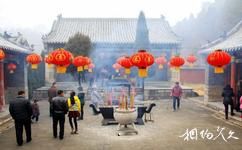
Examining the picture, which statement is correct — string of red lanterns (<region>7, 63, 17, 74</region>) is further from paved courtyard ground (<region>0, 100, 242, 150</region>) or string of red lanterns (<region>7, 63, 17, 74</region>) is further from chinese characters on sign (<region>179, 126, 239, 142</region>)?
chinese characters on sign (<region>179, 126, 239, 142</region>)

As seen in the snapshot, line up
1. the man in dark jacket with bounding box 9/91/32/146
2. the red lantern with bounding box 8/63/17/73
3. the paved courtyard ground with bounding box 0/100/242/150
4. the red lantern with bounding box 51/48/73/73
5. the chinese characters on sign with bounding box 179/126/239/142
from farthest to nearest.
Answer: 1. the red lantern with bounding box 8/63/17/73
2. the red lantern with bounding box 51/48/73/73
3. the chinese characters on sign with bounding box 179/126/239/142
4. the man in dark jacket with bounding box 9/91/32/146
5. the paved courtyard ground with bounding box 0/100/242/150

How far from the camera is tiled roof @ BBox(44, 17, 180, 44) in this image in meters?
25.1

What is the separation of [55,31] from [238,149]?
2217 cm

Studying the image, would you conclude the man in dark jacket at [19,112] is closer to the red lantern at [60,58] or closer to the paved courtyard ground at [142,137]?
the paved courtyard ground at [142,137]

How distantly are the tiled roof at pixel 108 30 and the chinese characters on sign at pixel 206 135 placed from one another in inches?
643

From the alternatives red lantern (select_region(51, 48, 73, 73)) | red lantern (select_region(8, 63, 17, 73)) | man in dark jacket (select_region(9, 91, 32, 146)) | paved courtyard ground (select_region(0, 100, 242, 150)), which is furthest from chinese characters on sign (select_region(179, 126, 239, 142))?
red lantern (select_region(8, 63, 17, 73))

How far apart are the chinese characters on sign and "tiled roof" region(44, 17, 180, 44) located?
16329 mm

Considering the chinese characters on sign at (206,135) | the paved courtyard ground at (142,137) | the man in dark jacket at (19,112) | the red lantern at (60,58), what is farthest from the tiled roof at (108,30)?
the man in dark jacket at (19,112)

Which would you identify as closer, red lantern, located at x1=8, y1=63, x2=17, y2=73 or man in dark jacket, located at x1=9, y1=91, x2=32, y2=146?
man in dark jacket, located at x1=9, y1=91, x2=32, y2=146

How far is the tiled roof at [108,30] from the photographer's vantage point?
25.1 m

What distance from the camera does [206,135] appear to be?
8.54 meters

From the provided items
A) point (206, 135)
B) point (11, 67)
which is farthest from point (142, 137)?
point (11, 67)

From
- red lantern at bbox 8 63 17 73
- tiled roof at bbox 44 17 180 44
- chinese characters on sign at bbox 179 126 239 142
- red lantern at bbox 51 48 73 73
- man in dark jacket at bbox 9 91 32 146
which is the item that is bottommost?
chinese characters on sign at bbox 179 126 239 142

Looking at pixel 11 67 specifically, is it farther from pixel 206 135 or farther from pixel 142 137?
pixel 206 135
